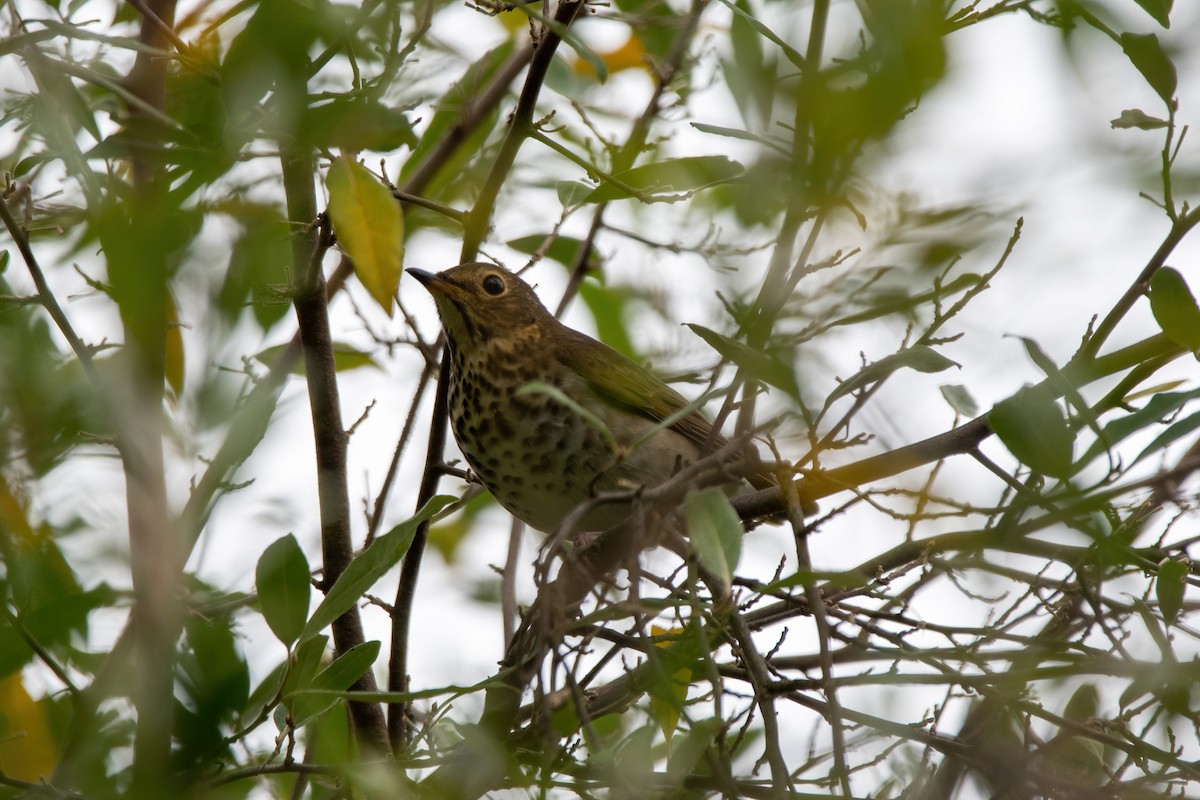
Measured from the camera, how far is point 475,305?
526 cm

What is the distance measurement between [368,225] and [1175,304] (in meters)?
1.47

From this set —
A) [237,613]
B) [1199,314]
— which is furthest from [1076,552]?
[237,613]

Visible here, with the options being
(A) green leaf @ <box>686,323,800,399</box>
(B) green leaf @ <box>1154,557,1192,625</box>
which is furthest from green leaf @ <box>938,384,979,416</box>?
(A) green leaf @ <box>686,323,800,399</box>

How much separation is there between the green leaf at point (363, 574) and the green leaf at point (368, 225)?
1.54ft

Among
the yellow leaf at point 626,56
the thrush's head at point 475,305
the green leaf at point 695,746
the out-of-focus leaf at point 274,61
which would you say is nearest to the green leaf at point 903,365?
the green leaf at point 695,746

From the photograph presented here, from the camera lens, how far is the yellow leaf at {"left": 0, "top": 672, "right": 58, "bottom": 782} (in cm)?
229

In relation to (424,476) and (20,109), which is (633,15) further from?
(20,109)

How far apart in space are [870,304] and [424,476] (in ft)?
8.47

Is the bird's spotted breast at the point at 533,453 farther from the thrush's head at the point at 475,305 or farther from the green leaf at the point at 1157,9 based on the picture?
the green leaf at the point at 1157,9

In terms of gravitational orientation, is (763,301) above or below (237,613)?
below

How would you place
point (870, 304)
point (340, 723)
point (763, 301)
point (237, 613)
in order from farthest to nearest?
1. point (237, 613)
2. point (340, 723)
3. point (763, 301)
4. point (870, 304)

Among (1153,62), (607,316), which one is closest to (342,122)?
(1153,62)

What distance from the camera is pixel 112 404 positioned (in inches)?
60.1

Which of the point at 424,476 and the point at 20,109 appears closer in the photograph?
the point at 20,109
